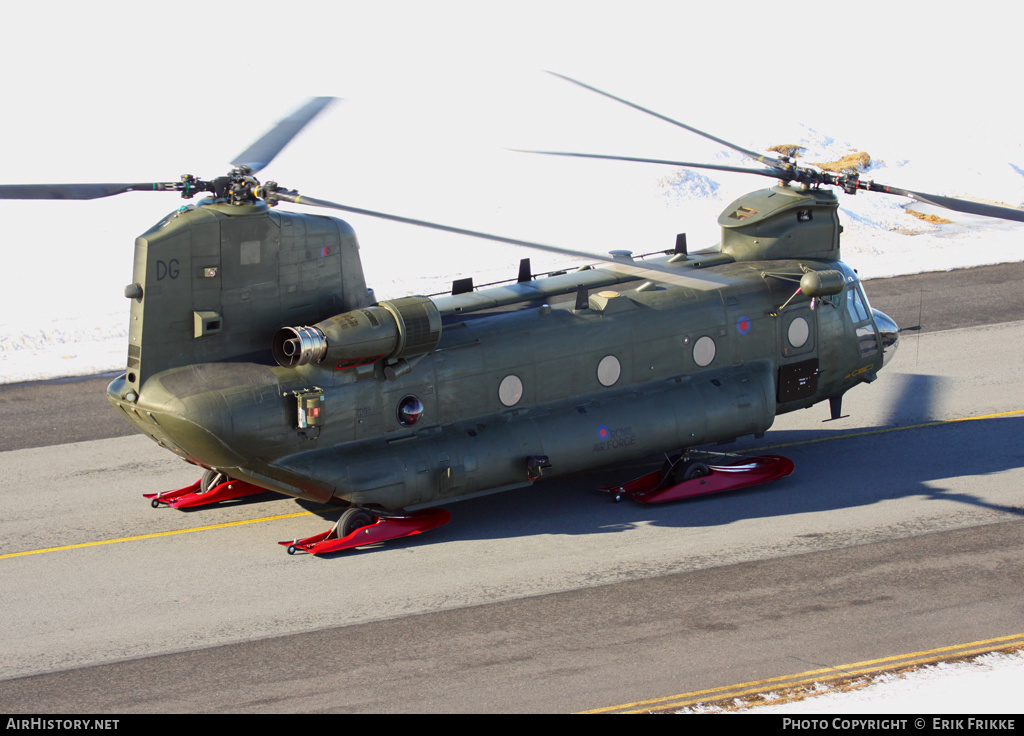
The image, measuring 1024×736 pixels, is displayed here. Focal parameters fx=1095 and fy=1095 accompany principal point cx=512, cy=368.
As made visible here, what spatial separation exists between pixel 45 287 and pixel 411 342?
59.2ft

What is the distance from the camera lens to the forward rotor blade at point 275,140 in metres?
14.4

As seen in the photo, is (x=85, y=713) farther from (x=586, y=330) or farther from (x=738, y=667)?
(x=586, y=330)

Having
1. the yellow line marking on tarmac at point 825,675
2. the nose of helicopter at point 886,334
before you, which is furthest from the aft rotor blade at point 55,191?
the nose of helicopter at point 886,334

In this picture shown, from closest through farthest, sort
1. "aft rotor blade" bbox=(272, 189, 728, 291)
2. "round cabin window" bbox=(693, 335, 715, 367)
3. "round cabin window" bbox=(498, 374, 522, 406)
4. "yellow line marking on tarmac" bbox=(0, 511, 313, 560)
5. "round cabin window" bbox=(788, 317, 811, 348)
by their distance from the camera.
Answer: "aft rotor blade" bbox=(272, 189, 728, 291), "yellow line marking on tarmac" bbox=(0, 511, 313, 560), "round cabin window" bbox=(498, 374, 522, 406), "round cabin window" bbox=(693, 335, 715, 367), "round cabin window" bbox=(788, 317, 811, 348)

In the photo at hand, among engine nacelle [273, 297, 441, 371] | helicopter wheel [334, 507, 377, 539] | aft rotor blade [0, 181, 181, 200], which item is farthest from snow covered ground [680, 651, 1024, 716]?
aft rotor blade [0, 181, 181, 200]

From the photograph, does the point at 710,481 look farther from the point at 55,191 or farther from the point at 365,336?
the point at 55,191

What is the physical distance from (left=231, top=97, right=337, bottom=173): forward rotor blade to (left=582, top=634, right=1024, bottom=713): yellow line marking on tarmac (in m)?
8.11

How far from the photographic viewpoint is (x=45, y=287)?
28.9 m

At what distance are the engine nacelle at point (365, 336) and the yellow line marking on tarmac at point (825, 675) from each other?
5.52m

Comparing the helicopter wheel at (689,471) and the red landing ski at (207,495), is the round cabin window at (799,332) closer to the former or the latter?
the helicopter wheel at (689,471)

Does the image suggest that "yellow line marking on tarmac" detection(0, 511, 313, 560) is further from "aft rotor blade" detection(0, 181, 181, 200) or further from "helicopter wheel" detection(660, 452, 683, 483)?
"helicopter wheel" detection(660, 452, 683, 483)

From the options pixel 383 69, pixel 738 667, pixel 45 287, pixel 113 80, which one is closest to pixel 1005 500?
pixel 738 667

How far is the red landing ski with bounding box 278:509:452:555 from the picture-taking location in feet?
48.8

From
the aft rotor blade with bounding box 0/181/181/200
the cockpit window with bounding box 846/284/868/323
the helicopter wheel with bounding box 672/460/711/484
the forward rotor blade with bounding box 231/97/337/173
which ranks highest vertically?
the forward rotor blade with bounding box 231/97/337/173
